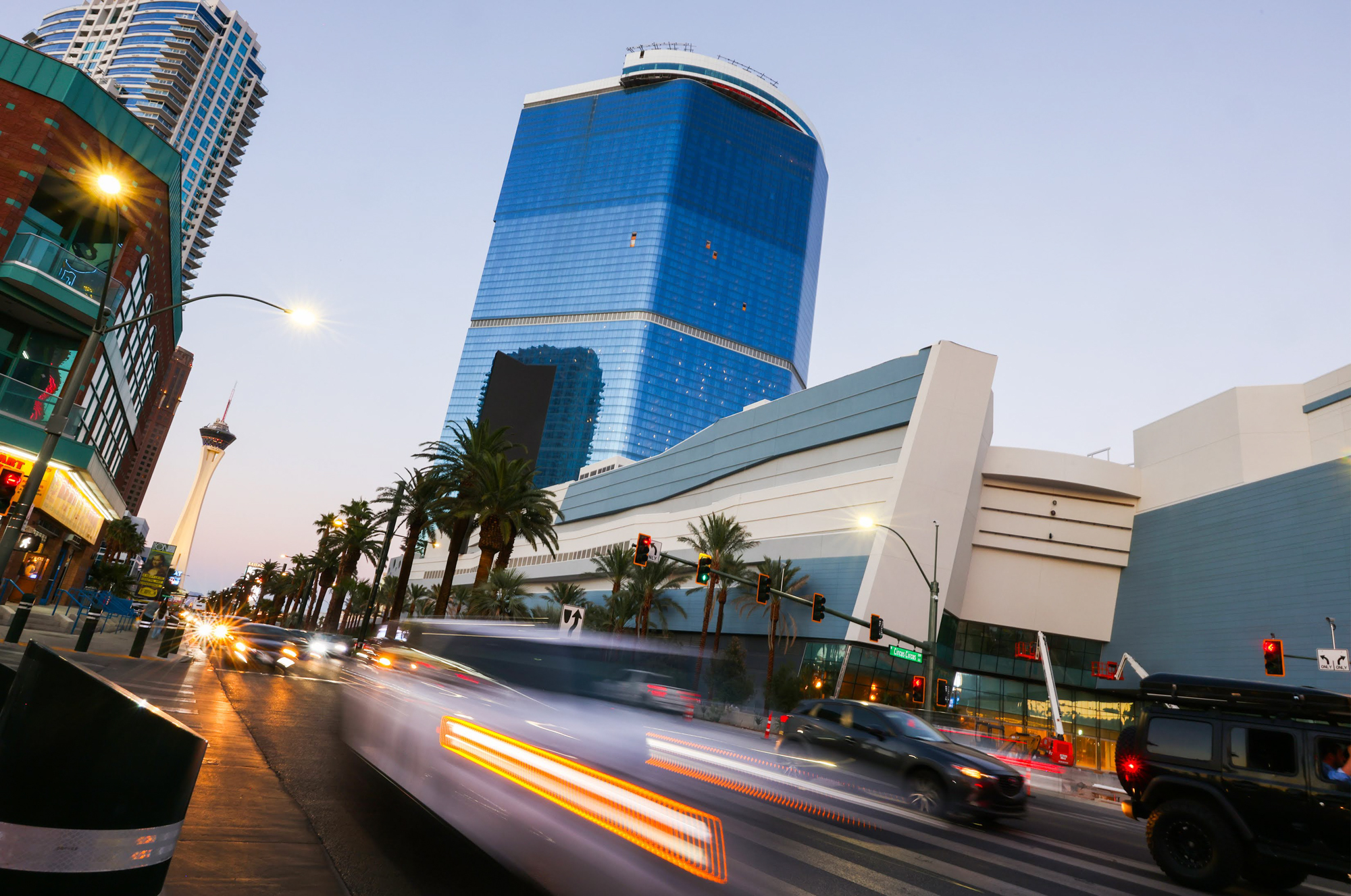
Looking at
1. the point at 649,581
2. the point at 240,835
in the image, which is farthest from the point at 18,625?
the point at 649,581

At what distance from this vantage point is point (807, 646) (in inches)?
2019

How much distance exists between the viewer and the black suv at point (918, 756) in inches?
438

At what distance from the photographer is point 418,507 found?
4534cm

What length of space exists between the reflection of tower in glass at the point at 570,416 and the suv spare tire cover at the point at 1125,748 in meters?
147

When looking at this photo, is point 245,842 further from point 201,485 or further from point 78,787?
point 201,485

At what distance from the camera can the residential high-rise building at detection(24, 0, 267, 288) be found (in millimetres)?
141875

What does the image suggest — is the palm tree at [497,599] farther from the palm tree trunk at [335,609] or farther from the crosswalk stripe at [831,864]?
the crosswalk stripe at [831,864]

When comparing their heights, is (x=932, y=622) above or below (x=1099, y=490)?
below

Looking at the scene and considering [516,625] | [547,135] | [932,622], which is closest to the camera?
[516,625]

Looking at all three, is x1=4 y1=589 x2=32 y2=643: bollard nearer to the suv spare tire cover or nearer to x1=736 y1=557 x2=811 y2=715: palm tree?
the suv spare tire cover

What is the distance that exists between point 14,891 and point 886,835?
31.3 ft

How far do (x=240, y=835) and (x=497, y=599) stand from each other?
130 feet

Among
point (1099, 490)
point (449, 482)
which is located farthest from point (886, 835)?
point (1099, 490)

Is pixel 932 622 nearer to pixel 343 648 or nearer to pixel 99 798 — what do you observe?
pixel 343 648
